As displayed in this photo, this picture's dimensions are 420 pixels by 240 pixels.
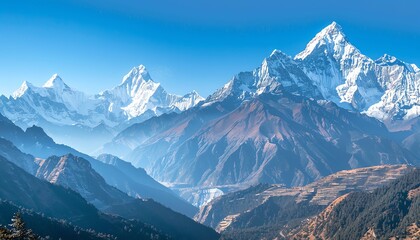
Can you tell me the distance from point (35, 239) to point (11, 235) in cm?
486

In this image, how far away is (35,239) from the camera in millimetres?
102312

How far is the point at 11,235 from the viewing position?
9862 cm
